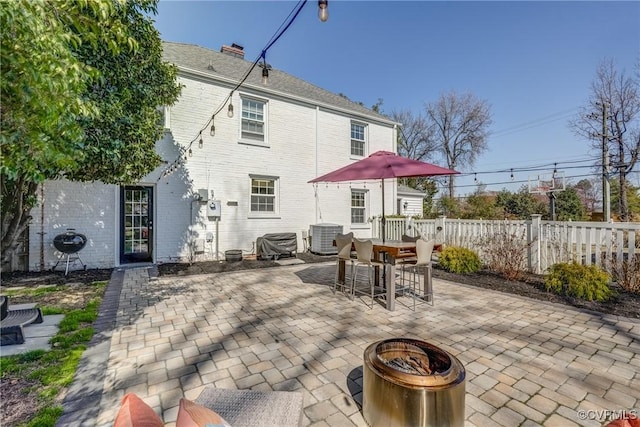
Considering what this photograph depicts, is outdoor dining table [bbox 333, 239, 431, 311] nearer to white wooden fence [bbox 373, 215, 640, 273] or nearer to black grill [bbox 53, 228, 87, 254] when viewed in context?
white wooden fence [bbox 373, 215, 640, 273]

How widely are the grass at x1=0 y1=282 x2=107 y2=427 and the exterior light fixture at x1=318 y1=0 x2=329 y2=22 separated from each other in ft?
13.2

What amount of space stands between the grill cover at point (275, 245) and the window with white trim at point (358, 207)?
382cm

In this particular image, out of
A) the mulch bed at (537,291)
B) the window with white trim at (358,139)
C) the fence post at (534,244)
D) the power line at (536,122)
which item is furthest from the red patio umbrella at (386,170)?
the power line at (536,122)

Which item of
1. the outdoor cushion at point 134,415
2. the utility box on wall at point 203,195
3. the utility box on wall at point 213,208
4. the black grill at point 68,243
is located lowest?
the outdoor cushion at point 134,415

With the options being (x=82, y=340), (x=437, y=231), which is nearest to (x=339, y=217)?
(x=437, y=231)

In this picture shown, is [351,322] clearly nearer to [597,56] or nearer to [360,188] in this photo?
[360,188]

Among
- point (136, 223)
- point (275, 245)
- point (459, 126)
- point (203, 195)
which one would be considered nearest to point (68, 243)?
point (136, 223)

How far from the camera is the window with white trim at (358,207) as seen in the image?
12750 millimetres

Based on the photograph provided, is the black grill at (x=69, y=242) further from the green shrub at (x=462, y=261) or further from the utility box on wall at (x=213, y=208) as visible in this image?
the green shrub at (x=462, y=261)

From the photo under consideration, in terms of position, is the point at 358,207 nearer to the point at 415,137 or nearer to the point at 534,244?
the point at 534,244

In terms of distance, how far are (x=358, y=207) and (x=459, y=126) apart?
18783mm

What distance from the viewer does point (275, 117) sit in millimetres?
10453

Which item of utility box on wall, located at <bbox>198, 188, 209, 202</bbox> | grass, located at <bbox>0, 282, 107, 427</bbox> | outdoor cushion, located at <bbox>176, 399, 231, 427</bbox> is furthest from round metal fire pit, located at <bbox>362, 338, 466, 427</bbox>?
utility box on wall, located at <bbox>198, 188, 209, 202</bbox>

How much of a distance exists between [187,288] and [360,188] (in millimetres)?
8672
